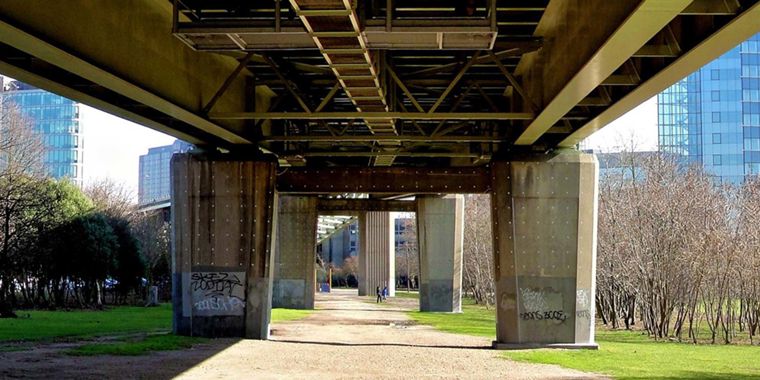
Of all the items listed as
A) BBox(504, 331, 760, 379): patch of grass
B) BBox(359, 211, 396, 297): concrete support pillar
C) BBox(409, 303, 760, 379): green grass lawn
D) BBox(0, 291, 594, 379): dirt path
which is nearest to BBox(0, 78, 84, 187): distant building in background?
BBox(359, 211, 396, 297): concrete support pillar

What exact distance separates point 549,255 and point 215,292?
10481mm

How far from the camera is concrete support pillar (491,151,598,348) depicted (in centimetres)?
2842

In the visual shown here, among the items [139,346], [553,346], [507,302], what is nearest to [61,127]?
[139,346]

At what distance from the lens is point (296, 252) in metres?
61.7

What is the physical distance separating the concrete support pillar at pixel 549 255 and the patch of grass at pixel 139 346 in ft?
31.7

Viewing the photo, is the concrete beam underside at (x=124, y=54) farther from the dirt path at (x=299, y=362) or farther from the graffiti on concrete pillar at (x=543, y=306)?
the graffiti on concrete pillar at (x=543, y=306)

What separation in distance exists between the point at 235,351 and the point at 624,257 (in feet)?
78.5

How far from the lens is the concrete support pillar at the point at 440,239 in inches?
2285

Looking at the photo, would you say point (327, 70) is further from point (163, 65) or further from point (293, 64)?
point (163, 65)

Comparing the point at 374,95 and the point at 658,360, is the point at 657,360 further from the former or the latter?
the point at 374,95

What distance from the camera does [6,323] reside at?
3584 cm

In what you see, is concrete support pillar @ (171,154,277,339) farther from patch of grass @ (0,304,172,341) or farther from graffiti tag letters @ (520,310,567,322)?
graffiti tag letters @ (520,310,567,322)

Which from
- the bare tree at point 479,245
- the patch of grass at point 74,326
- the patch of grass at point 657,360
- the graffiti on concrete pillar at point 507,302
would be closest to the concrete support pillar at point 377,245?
the bare tree at point 479,245

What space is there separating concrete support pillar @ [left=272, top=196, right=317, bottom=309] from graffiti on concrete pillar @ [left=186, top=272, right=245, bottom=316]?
1243 inches
